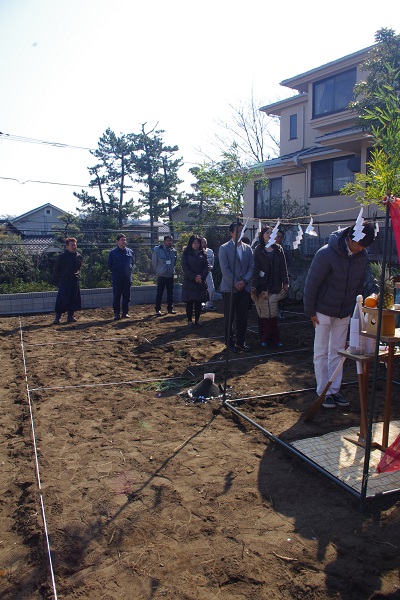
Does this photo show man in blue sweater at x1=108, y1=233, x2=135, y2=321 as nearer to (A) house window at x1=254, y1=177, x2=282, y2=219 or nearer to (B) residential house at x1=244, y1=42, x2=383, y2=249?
(B) residential house at x1=244, y1=42, x2=383, y2=249

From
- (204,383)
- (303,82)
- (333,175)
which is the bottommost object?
(204,383)

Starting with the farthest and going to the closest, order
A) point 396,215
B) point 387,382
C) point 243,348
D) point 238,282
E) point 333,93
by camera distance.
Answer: point 333,93 < point 243,348 < point 238,282 < point 387,382 < point 396,215

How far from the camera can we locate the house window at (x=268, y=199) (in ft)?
53.7

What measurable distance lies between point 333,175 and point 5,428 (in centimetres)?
1347

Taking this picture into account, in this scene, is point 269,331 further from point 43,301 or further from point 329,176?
point 329,176

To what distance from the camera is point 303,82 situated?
1689 cm

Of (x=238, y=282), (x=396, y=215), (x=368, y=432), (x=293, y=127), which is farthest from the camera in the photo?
(x=293, y=127)

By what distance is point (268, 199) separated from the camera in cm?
1745

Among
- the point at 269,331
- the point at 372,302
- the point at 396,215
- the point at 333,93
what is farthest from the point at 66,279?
the point at 333,93

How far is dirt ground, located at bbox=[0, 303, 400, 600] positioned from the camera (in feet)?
7.42

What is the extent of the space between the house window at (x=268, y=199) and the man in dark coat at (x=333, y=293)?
11942mm

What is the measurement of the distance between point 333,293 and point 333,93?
45.5 feet

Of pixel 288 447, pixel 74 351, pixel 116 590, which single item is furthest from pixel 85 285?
pixel 116 590

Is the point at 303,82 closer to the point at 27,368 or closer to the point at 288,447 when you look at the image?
the point at 27,368
